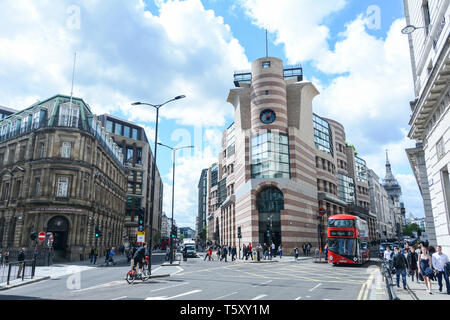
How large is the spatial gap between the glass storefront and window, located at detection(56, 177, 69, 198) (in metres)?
24.8

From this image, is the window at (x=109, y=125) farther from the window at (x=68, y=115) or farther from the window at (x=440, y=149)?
the window at (x=440, y=149)

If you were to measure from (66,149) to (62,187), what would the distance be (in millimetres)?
4220

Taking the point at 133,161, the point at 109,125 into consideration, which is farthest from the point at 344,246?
the point at 109,125

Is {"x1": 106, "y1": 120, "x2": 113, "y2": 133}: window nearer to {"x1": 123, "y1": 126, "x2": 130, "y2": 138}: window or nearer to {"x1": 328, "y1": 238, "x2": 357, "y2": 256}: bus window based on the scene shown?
{"x1": 123, "y1": 126, "x2": 130, "y2": 138}: window

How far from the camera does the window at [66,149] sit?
36.4 m

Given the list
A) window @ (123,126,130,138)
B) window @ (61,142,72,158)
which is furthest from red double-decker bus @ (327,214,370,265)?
window @ (123,126,130,138)

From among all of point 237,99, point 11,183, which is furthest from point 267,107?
point 11,183

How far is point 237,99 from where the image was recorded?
55625 mm

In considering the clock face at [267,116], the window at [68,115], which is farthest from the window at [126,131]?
the window at [68,115]

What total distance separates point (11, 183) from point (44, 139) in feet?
24.8

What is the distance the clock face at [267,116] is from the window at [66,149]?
2632 centimetres

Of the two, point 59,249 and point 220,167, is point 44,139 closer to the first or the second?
point 59,249

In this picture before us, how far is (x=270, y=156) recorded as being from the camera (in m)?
47.2

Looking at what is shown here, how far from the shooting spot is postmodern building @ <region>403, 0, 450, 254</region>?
14.0m
